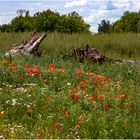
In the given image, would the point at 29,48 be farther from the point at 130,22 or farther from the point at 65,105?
the point at 130,22

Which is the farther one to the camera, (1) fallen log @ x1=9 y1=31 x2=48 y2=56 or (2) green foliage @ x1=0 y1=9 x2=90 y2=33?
(2) green foliage @ x1=0 y1=9 x2=90 y2=33

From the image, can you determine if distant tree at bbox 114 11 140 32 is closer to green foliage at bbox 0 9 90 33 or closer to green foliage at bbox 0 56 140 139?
green foliage at bbox 0 9 90 33

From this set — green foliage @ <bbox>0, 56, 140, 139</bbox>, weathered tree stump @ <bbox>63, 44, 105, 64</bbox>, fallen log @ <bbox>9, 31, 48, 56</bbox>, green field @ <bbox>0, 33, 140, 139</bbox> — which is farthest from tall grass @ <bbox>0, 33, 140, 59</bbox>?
green foliage @ <bbox>0, 56, 140, 139</bbox>

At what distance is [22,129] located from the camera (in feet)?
21.5

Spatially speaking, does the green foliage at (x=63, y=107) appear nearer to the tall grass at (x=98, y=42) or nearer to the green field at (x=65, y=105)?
the green field at (x=65, y=105)

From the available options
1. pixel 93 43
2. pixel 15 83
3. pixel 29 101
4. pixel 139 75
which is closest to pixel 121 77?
pixel 139 75

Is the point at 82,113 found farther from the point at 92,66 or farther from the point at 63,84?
the point at 92,66

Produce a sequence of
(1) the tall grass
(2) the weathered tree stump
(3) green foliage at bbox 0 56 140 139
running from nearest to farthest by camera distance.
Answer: (3) green foliage at bbox 0 56 140 139 → (2) the weathered tree stump → (1) the tall grass

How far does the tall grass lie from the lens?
21.8 metres

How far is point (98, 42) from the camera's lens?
76.6 ft

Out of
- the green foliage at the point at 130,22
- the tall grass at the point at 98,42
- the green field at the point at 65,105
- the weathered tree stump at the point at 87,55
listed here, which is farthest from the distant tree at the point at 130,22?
the green field at the point at 65,105

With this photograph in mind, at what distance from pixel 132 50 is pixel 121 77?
11746 mm

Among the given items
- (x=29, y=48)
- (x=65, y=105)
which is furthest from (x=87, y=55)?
(x=65, y=105)

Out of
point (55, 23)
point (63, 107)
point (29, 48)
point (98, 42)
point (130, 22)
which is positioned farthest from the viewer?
point (130, 22)
